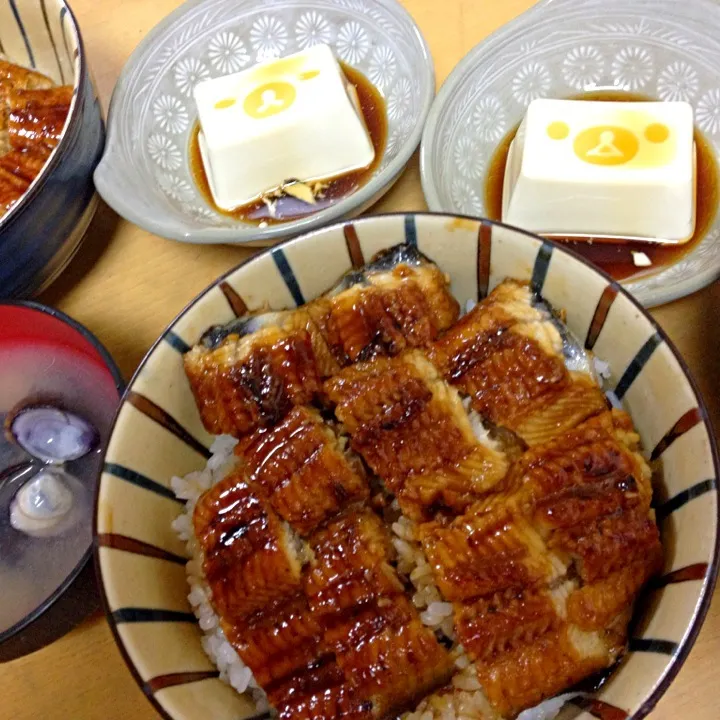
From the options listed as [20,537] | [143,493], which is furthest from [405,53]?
[20,537]

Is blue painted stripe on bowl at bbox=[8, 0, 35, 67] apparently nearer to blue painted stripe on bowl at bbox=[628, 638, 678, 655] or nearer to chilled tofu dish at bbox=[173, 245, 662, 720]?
chilled tofu dish at bbox=[173, 245, 662, 720]

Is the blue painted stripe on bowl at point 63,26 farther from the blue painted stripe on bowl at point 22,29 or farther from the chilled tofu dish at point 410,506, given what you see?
the chilled tofu dish at point 410,506

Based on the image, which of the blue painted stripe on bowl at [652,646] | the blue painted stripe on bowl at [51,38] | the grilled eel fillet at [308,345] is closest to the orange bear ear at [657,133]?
the grilled eel fillet at [308,345]

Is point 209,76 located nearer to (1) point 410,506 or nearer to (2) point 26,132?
(2) point 26,132

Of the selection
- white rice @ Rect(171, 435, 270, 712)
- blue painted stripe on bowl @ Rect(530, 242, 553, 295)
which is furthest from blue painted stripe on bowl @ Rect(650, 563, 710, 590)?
white rice @ Rect(171, 435, 270, 712)

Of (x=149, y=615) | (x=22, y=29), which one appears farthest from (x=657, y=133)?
(x=22, y=29)

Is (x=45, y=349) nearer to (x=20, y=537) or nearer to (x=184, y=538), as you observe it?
(x=20, y=537)
